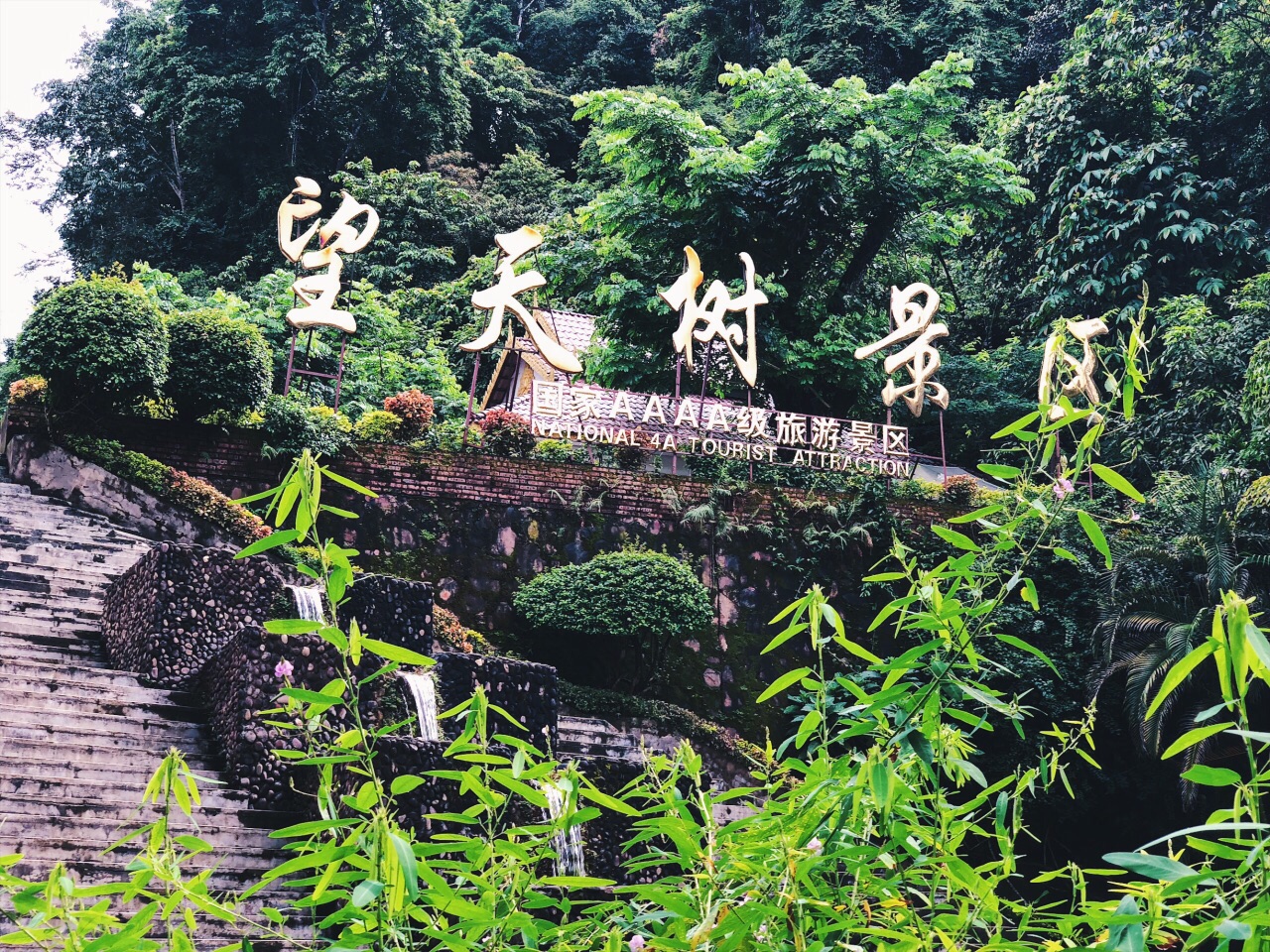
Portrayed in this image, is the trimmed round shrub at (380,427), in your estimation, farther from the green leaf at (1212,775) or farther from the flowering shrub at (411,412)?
the green leaf at (1212,775)

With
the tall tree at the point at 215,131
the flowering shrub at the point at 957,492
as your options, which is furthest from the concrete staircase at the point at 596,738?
the tall tree at the point at 215,131

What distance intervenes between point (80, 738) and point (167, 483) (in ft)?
11.7

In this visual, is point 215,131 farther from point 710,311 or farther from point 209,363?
point 209,363

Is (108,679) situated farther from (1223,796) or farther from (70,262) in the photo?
(70,262)

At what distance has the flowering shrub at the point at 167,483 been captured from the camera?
9.68 m

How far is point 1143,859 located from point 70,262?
24.7 meters

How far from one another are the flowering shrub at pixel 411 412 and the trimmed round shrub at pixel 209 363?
1520 mm

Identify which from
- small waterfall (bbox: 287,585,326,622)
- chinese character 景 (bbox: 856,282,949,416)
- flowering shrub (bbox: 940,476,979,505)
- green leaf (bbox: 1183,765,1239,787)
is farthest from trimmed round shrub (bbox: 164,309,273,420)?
green leaf (bbox: 1183,765,1239,787)

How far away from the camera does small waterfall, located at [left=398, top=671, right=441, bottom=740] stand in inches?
302

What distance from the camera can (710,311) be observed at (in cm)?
1246

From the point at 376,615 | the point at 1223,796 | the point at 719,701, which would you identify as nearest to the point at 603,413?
the point at 719,701

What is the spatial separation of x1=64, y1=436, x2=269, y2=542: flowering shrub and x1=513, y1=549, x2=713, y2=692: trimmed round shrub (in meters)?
2.51

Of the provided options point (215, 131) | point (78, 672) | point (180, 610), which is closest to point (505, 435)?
point (180, 610)

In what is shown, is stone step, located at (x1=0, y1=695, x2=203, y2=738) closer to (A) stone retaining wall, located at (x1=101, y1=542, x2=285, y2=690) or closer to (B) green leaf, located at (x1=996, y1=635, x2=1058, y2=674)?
(A) stone retaining wall, located at (x1=101, y1=542, x2=285, y2=690)
